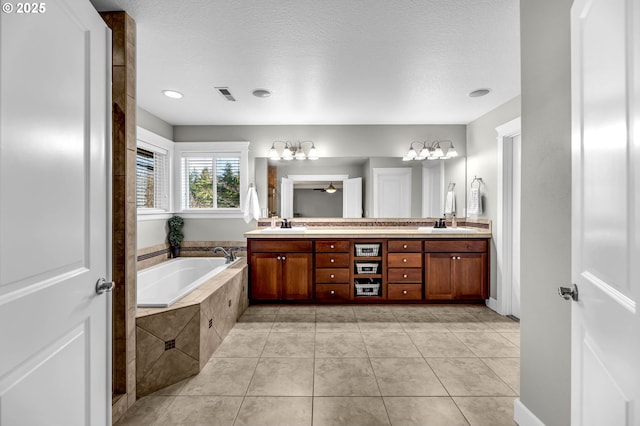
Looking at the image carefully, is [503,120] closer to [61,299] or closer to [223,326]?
[223,326]

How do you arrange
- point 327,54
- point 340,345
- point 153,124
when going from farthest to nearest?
point 153,124
point 340,345
point 327,54

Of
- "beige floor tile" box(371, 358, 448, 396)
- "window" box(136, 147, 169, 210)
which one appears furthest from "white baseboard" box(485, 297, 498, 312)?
"window" box(136, 147, 169, 210)

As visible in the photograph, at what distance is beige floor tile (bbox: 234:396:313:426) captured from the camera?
1.68m

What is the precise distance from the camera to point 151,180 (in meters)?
3.77

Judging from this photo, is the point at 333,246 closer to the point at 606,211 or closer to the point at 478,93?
the point at 478,93

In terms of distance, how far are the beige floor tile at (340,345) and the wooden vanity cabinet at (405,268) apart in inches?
40.1

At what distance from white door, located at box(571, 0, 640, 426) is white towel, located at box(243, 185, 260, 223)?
11.2 ft

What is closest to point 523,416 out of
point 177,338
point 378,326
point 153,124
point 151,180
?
point 378,326

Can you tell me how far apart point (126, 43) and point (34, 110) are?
1.15 meters

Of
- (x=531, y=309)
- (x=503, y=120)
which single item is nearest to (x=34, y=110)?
(x=531, y=309)

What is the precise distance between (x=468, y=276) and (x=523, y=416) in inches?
85.1

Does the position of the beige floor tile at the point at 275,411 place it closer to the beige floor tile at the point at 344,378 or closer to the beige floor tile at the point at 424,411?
the beige floor tile at the point at 344,378

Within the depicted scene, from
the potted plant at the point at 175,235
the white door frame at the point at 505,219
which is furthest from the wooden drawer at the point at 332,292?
the potted plant at the point at 175,235

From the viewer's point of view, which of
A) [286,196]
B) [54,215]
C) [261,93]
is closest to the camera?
[54,215]
